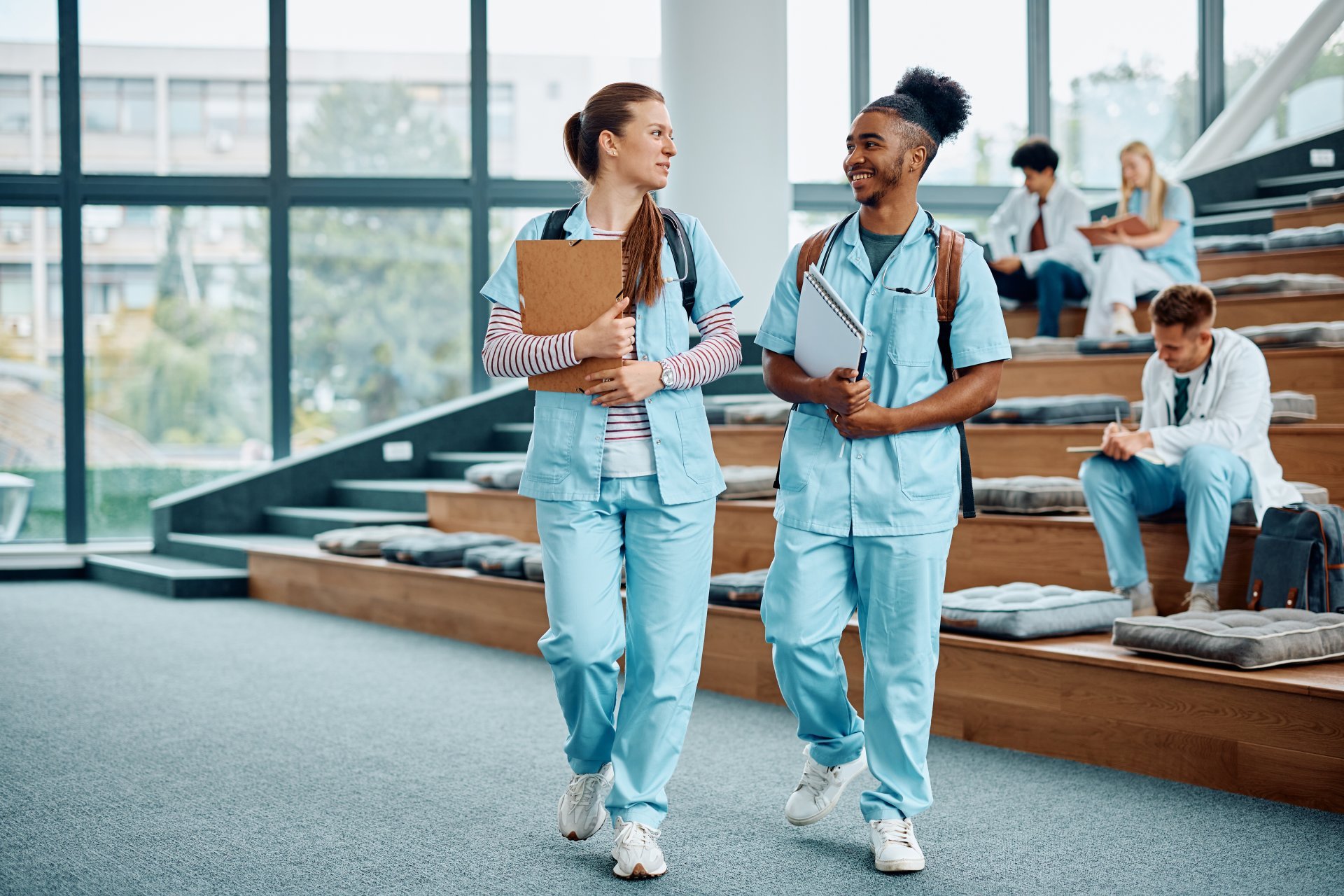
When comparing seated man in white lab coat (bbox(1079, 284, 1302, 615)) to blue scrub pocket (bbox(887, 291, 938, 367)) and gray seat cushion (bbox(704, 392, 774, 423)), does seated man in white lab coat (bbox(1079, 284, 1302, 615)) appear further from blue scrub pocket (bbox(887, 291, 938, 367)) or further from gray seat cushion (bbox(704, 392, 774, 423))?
gray seat cushion (bbox(704, 392, 774, 423))

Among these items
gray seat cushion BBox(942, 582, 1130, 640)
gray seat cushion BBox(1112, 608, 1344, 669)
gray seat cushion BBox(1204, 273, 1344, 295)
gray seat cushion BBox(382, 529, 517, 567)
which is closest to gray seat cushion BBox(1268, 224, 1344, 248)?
gray seat cushion BBox(1204, 273, 1344, 295)

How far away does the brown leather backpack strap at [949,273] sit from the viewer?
2.23m

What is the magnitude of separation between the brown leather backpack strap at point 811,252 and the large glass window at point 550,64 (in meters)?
5.58

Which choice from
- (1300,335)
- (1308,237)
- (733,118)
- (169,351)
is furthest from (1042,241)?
(169,351)

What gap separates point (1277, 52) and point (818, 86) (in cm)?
298

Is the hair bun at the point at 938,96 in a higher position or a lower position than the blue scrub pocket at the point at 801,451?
higher

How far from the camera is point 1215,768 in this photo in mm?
2627

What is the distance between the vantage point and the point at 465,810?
8.45 ft

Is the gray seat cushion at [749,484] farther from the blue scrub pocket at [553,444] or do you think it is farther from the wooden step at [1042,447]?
the blue scrub pocket at [553,444]

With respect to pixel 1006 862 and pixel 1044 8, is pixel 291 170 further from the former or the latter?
pixel 1006 862

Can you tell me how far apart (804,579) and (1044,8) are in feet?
23.9

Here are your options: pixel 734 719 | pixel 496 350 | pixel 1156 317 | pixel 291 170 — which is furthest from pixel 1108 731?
pixel 291 170

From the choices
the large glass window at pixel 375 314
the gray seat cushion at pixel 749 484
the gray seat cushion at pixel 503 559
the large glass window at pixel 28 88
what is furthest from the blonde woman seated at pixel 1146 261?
the large glass window at pixel 28 88

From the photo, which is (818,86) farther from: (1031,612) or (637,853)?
(637,853)
